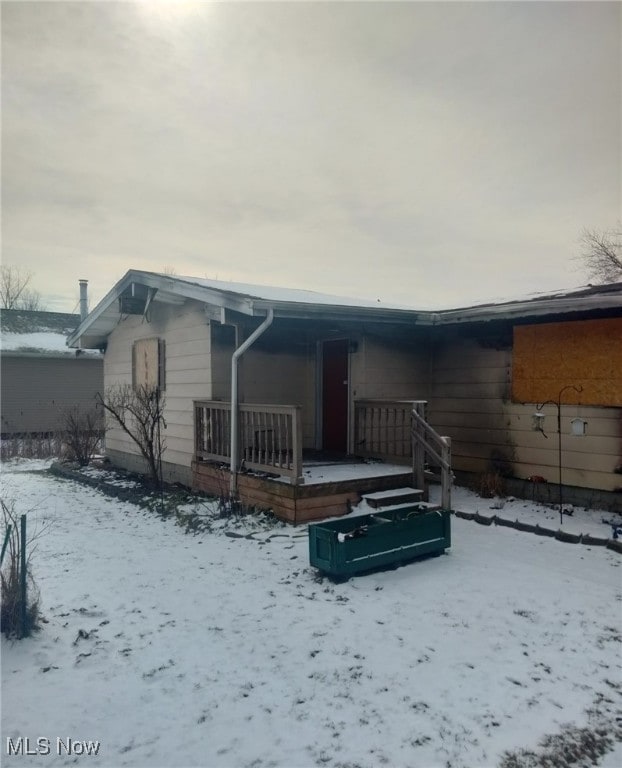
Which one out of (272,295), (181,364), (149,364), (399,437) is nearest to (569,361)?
(399,437)

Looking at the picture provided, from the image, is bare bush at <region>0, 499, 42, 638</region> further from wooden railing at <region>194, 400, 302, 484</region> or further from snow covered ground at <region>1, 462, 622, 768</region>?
wooden railing at <region>194, 400, 302, 484</region>

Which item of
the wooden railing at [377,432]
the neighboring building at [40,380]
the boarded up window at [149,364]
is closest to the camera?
the wooden railing at [377,432]

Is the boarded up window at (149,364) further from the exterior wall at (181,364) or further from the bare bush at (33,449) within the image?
the bare bush at (33,449)

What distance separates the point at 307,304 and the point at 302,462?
2.09 metres

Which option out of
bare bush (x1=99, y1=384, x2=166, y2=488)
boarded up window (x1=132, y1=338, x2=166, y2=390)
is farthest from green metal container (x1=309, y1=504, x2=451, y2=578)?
boarded up window (x1=132, y1=338, x2=166, y2=390)

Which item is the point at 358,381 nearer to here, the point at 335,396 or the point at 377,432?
the point at 335,396

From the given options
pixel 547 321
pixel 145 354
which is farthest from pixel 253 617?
pixel 145 354

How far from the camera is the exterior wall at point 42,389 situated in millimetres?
17609

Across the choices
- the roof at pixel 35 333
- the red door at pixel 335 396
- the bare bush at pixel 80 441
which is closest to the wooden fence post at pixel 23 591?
the red door at pixel 335 396

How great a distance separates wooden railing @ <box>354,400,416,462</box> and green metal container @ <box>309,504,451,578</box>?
2.42m

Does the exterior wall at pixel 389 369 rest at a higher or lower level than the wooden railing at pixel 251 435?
higher

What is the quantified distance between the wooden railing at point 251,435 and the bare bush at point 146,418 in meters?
0.98

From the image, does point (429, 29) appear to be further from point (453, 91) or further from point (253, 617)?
point (253, 617)

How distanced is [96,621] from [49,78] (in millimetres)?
6801
